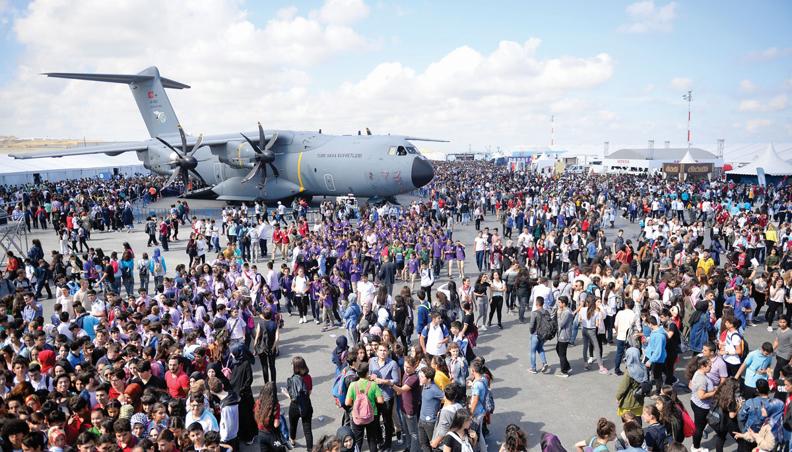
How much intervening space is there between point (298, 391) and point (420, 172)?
18685mm

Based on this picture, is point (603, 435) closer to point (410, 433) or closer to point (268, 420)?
point (410, 433)

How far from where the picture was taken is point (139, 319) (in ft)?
29.4

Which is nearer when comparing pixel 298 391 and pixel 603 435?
pixel 603 435

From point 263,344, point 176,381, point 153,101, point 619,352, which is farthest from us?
point 153,101

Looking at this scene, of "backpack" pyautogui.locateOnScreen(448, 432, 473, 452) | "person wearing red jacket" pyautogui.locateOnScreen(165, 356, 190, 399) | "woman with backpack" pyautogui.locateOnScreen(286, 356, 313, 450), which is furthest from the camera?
"person wearing red jacket" pyautogui.locateOnScreen(165, 356, 190, 399)

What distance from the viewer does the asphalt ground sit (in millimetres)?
7473

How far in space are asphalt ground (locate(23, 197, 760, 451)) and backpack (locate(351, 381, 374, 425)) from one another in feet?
4.44

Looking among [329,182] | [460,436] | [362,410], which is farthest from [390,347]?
[329,182]

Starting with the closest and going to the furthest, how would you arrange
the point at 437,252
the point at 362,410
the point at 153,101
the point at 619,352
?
the point at 362,410 → the point at 619,352 → the point at 437,252 → the point at 153,101

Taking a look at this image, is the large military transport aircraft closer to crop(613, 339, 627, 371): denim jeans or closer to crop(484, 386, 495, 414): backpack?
crop(613, 339, 627, 371): denim jeans

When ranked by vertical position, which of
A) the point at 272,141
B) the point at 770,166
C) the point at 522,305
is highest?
the point at 272,141

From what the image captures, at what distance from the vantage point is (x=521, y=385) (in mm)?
8898

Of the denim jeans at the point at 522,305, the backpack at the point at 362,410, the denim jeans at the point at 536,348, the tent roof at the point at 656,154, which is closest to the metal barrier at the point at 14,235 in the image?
the backpack at the point at 362,410

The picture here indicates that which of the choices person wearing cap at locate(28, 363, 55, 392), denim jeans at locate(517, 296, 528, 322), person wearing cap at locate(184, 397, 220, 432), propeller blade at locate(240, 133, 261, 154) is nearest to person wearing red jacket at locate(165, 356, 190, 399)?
person wearing cap at locate(184, 397, 220, 432)
